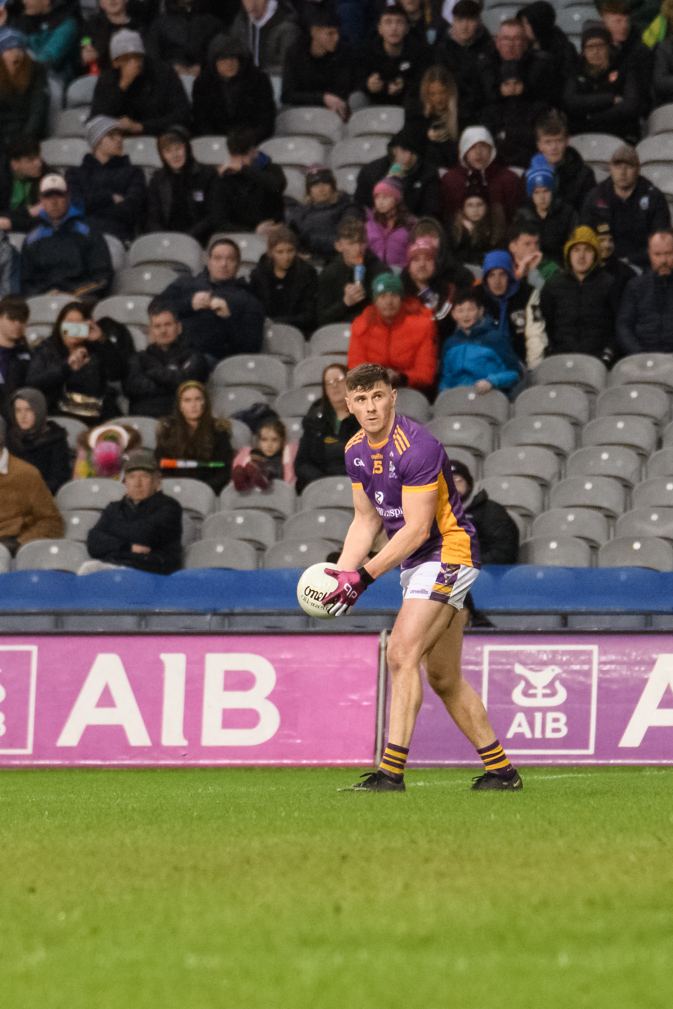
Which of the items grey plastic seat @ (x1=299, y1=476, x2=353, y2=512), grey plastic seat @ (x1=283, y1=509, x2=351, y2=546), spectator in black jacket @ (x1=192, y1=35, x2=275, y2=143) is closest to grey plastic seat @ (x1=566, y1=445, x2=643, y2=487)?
grey plastic seat @ (x1=299, y1=476, x2=353, y2=512)

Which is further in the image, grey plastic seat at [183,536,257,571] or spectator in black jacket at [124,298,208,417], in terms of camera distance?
spectator in black jacket at [124,298,208,417]

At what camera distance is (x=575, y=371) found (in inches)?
516

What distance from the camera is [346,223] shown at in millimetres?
13867

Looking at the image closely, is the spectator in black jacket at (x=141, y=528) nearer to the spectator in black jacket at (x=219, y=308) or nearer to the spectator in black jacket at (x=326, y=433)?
the spectator in black jacket at (x=326, y=433)

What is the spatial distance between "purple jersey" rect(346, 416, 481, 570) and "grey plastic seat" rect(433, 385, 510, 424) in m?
6.12

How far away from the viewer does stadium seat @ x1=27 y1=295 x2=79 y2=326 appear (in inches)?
595

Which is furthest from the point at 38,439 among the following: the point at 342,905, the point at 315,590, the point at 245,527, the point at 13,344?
the point at 342,905

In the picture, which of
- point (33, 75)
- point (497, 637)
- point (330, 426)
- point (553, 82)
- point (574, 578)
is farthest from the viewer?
point (33, 75)

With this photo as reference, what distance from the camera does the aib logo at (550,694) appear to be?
9.58 metres

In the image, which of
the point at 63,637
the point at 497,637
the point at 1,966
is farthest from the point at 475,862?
the point at 63,637

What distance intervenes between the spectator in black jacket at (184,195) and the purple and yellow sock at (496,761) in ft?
32.8

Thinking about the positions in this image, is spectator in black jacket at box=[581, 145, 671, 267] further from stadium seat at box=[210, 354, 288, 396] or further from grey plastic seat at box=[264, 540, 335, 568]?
grey plastic seat at box=[264, 540, 335, 568]

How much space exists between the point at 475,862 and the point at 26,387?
402 inches

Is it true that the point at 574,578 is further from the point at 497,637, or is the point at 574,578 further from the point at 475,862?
the point at 475,862
